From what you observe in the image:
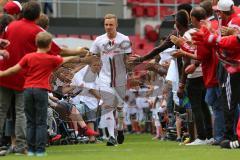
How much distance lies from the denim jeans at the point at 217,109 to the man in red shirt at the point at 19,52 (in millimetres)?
2829

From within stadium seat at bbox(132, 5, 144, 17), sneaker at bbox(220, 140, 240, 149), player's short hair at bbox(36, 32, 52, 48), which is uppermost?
stadium seat at bbox(132, 5, 144, 17)

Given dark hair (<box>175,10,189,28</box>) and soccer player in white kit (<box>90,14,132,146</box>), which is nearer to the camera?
dark hair (<box>175,10,189,28</box>)

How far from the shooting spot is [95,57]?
16.1 meters

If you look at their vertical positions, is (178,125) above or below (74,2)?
below

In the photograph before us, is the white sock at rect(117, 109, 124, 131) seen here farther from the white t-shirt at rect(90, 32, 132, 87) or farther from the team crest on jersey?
the team crest on jersey

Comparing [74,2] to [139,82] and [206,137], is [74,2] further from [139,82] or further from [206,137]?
[206,137]

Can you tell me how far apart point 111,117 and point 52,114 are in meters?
2.12

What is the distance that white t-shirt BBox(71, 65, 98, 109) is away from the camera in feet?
60.6

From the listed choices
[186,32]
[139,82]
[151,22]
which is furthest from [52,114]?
[151,22]

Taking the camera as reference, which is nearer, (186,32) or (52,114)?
(186,32)

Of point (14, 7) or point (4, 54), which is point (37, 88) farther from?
point (14, 7)

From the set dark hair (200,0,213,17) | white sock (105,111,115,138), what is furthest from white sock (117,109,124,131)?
dark hair (200,0,213,17)

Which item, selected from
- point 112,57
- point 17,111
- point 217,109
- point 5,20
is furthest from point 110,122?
point 5,20

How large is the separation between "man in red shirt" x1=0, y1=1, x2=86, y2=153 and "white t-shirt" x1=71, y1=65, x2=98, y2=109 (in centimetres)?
505
